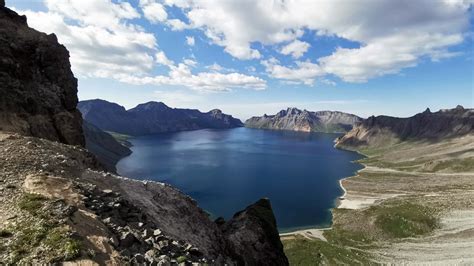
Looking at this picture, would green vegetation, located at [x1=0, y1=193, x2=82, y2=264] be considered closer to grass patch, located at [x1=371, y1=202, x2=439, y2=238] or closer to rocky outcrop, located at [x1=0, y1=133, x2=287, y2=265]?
rocky outcrop, located at [x1=0, y1=133, x2=287, y2=265]

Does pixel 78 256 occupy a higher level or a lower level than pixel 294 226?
higher

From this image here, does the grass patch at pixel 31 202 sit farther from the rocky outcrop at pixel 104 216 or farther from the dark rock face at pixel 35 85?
the dark rock face at pixel 35 85

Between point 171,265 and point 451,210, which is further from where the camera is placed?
point 451,210

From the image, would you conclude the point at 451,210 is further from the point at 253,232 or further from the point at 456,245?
the point at 253,232

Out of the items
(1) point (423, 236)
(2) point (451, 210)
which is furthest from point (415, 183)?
(1) point (423, 236)

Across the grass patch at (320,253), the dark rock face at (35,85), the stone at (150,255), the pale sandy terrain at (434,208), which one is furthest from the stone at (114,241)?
the pale sandy terrain at (434,208)

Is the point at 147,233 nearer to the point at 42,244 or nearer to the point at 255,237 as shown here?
the point at 42,244
